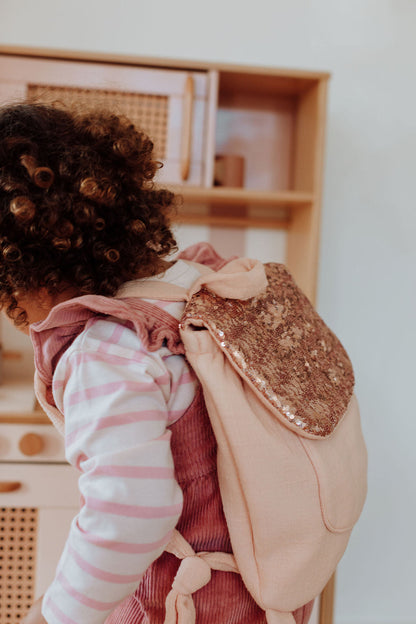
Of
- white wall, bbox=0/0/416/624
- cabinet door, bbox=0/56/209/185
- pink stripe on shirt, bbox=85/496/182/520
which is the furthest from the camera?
white wall, bbox=0/0/416/624

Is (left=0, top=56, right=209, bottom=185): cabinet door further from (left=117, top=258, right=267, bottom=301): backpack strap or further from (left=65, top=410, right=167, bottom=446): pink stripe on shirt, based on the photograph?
(left=65, top=410, right=167, bottom=446): pink stripe on shirt

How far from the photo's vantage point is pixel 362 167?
1768 millimetres

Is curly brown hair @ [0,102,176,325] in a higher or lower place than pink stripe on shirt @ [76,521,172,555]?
higher

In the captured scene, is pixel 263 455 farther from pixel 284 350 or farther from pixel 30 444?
pixel 30 444

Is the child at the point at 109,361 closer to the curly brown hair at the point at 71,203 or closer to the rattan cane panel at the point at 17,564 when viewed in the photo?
the curly brown hair at the point at 71,203

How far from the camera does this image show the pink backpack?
628mm

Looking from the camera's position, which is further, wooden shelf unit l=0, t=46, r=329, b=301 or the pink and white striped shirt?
wooden shelf unit l=0, t=46, r=329, b=301

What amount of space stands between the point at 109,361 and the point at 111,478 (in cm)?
12

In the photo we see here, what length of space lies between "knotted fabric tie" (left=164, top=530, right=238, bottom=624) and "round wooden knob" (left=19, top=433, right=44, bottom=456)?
2.09 feet

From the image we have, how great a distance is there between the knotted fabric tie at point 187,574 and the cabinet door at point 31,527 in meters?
0.65

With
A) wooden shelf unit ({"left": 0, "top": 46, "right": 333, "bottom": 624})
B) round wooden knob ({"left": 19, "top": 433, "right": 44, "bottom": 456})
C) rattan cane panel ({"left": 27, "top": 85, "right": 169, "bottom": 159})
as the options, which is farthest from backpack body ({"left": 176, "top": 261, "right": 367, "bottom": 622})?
rattan cane panel ({"left": 27, "top": 85, "right": 169, "bottom": 159})

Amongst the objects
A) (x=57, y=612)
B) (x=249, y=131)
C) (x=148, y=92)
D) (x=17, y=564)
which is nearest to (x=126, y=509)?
(x=57, y=612)

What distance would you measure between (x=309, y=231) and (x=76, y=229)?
0.94 metres

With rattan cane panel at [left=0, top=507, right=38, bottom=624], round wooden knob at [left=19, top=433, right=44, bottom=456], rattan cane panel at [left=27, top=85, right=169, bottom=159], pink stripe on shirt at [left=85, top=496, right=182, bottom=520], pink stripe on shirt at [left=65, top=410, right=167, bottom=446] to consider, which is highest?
rattan cane panel at [left=27, top=85, right=169, bottom=159]
